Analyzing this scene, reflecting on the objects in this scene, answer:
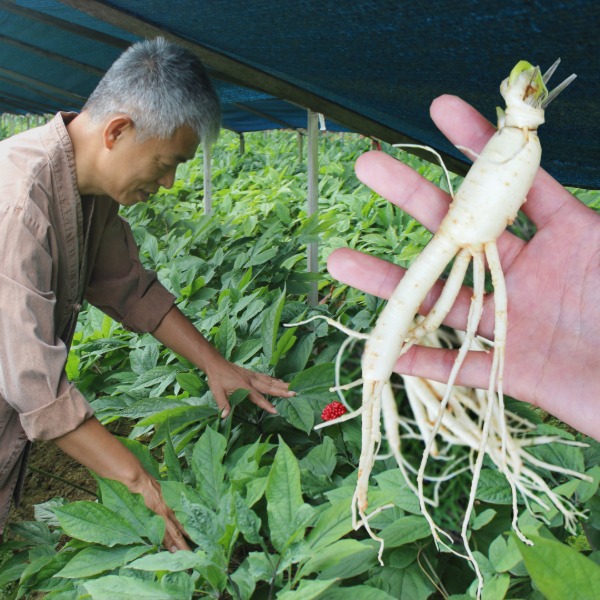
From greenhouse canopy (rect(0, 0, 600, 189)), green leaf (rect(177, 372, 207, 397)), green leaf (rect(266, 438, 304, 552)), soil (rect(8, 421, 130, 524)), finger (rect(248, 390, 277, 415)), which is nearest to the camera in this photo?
greenhouse canopy (rect(0, 0, 600, 189))

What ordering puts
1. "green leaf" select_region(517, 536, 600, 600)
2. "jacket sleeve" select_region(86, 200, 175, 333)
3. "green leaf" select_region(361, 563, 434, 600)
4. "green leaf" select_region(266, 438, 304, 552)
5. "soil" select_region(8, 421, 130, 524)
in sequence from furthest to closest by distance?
1. "soil" select_region(8, 421, 130, 524)
2. "jacket sleeve" select_region(86, 200, 175, 333)
3. "green leaf" select_region(361, 563, 434, 600)
4. "green leaf" select_region(266, 438, 304, 552)
5. "green leaf" select_region(517, 536, 600, 600)

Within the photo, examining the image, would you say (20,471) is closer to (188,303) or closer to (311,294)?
(188,303)

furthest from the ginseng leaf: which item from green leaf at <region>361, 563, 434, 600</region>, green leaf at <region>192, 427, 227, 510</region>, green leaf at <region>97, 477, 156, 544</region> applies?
green leaf at <region>361, 563, 434, 600</region>

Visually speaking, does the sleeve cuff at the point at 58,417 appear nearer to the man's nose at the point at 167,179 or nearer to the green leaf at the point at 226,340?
the man's nose at the point at 167,179

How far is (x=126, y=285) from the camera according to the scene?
7.28ft

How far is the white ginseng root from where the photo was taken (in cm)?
88

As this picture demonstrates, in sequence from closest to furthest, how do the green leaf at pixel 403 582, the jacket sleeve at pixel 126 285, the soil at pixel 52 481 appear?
the green leaf at pixel 403 582 < the jacket sleeve at pixel 126 285 < the soil at pixel 52 481

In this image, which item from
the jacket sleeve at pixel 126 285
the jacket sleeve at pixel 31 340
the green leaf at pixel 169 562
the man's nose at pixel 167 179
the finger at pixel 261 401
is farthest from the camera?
the jacket sleeve at pixel 126 285

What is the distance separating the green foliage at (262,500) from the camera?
120cm

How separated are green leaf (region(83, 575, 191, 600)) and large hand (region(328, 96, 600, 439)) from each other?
1.93ft

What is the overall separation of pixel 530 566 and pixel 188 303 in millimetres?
2313

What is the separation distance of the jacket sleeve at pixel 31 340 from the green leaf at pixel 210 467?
293 mm

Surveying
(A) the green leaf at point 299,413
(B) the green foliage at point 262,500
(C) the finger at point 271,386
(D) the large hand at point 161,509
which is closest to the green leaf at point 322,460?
(B) the green foliage at point 262,500

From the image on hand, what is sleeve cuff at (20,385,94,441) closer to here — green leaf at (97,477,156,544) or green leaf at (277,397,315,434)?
green leaf at (97,477,156,544)
